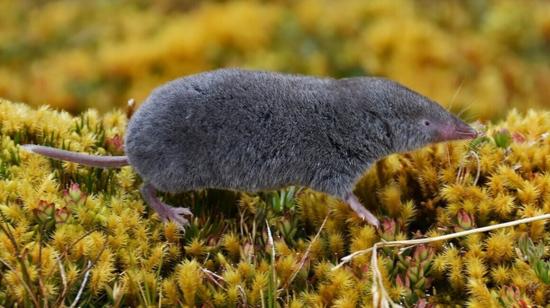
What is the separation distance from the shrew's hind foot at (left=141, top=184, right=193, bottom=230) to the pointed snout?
4.75 feet

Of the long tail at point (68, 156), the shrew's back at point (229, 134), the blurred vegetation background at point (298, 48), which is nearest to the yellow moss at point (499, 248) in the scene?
the shrew's back at point (229, 134)

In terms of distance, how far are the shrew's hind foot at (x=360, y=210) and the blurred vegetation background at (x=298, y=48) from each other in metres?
3.17

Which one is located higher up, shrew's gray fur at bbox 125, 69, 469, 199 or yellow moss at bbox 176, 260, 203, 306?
shrew's gray fur at bbox 125, 69, 469, 199

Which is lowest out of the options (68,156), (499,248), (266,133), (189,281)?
(189,281)

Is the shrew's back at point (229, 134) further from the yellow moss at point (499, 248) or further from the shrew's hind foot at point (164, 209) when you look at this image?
the yellow moss at point (499, 248)

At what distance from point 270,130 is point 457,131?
40.5 inches

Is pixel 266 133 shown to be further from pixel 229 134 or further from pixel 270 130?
pixel 229 134

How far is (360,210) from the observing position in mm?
3352

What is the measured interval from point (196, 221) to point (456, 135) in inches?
58.6

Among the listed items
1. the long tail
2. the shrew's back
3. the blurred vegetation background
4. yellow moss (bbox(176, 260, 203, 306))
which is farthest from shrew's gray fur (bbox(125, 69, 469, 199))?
the blurred vegetation background

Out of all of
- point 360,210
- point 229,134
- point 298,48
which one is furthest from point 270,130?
point 298,48

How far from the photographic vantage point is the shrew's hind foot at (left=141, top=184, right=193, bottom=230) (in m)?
3.30

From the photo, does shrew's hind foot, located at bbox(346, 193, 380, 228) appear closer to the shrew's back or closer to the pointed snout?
the shrew's back

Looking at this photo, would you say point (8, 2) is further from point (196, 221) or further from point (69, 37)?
point (196, 221)
